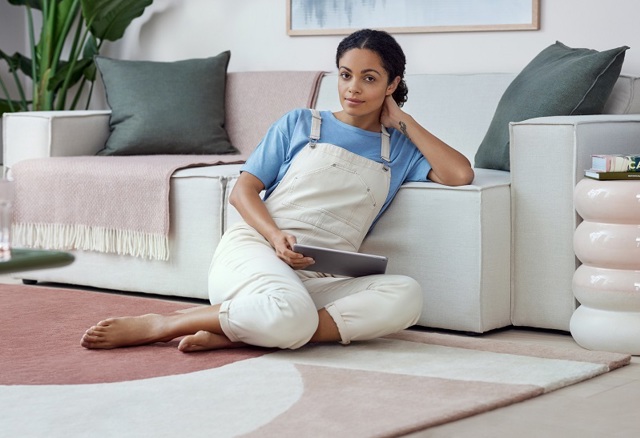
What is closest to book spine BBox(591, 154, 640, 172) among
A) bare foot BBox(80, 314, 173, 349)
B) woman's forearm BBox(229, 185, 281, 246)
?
woman's forearm BBox(229, 185, 281, 246)

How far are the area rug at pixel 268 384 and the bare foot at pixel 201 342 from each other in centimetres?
2

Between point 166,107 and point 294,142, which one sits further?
point 166,107

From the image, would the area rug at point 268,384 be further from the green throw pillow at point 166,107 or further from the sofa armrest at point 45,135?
the green throw pillow at point 166,107

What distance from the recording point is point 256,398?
7.36ft

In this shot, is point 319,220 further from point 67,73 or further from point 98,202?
point 67,73

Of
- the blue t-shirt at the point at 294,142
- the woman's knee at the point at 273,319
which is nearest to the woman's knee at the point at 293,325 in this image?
the woman's knee at the point at 273,319

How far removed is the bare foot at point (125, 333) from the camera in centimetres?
270

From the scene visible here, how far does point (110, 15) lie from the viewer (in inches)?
185

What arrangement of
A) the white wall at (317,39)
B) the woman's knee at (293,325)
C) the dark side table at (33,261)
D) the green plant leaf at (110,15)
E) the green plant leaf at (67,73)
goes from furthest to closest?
the green plant leaf at (67,73)
the green plant leaf at (110,15)
the white wall at (317,39)
the woman's knee at (293,325)
the dark side table at (33,261)

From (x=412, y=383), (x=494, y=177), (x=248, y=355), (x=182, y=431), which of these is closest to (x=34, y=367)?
(x=248, y=355)

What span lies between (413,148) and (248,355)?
767 mm

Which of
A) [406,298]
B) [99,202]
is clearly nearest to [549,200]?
[406,298]

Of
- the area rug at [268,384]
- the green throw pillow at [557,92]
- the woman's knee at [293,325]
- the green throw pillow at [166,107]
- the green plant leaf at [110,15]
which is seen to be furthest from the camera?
the green plant leaf at [110,15]

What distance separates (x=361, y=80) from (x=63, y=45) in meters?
2.40
